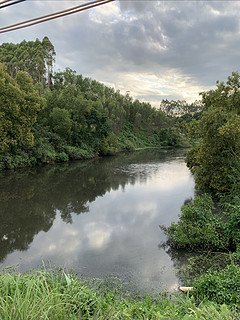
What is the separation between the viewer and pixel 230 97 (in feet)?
35.4

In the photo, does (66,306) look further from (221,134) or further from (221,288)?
(221,134)

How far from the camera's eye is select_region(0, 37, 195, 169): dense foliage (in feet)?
64.0

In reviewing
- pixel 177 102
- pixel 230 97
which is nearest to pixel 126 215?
pixel 230 97

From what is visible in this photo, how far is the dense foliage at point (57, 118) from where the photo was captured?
19500mm

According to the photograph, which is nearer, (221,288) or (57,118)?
(221,288)

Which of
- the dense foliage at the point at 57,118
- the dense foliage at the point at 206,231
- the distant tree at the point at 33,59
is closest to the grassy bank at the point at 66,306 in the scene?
the dense foliage at the point at 206,231

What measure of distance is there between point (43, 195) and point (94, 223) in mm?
5049

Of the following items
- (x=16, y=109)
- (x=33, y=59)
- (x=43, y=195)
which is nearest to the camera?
(x=43, y=195)

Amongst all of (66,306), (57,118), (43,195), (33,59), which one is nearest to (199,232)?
(66,306)

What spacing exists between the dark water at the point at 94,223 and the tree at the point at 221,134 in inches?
97.2

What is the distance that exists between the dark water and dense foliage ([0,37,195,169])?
4050 millimetres

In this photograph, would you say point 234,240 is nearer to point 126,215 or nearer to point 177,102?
point 126,215

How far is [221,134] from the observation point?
9.24m

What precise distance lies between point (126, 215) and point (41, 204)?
4.48m
